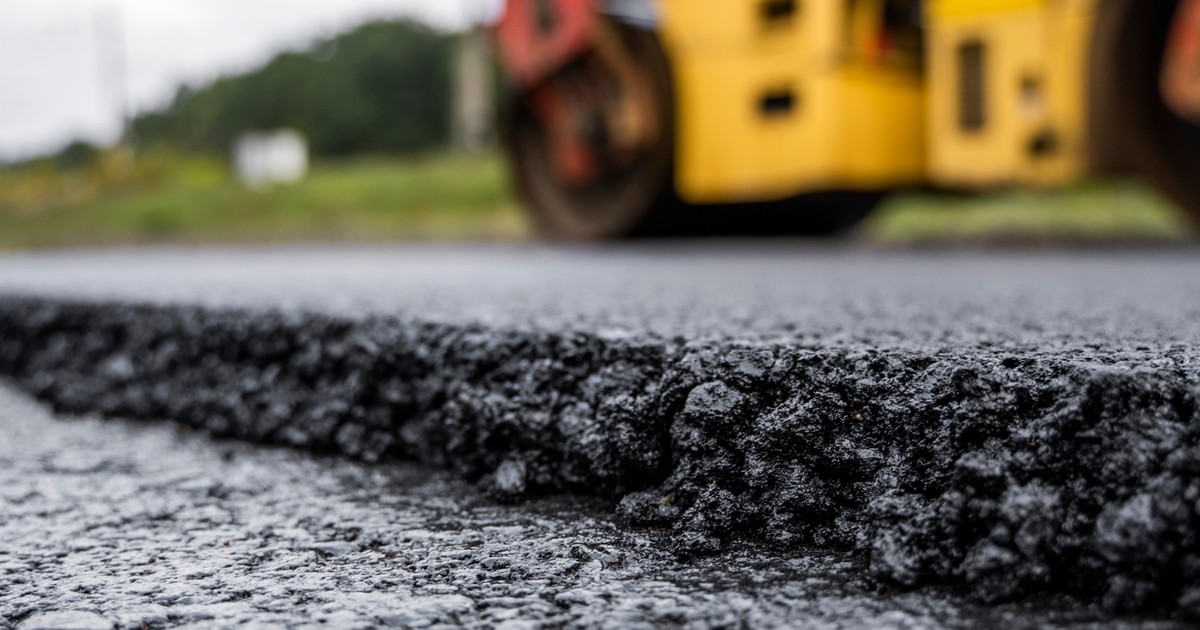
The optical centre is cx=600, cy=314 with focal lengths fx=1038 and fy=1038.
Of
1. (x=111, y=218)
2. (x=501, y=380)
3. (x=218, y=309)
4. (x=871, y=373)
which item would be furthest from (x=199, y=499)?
(x=111, y=218)

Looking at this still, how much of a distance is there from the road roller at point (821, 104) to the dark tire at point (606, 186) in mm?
10

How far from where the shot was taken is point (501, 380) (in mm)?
1225

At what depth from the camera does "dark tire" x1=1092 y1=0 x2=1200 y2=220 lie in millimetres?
3227

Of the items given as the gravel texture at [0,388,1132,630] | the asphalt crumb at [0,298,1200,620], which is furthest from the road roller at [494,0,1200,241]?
the gravel texture at [0,388,1132,630]

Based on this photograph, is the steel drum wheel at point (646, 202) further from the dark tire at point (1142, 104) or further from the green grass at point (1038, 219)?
the dark tire at point (1142, 104)

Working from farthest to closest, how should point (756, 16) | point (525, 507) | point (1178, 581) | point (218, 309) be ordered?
point (756, 16) < point (218, 309) < point (525, 507) < point (1178, 581)

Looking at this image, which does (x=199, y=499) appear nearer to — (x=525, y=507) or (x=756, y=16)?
Result: (x=525, y=507)

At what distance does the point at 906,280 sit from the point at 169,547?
173 centimetres

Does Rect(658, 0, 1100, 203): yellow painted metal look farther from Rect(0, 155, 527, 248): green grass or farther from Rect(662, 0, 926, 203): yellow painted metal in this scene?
Rect(0, 155, 527, 248): green grass

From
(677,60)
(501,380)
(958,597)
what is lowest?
(958,597)

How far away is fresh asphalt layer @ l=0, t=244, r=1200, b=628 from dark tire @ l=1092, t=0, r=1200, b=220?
1.72 meters

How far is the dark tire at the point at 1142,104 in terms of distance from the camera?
323cm

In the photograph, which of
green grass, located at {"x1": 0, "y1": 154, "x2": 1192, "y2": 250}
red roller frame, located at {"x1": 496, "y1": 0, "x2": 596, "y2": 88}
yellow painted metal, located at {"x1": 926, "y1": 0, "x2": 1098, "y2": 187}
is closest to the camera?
yellow painted metal, located at {"x1": 926, "y1": 0, "x2": 1098, "y2": 187}

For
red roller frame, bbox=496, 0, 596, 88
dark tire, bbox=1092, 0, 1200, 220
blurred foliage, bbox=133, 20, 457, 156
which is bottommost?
dark tire, bbox=1092, 0, 1200, 220
